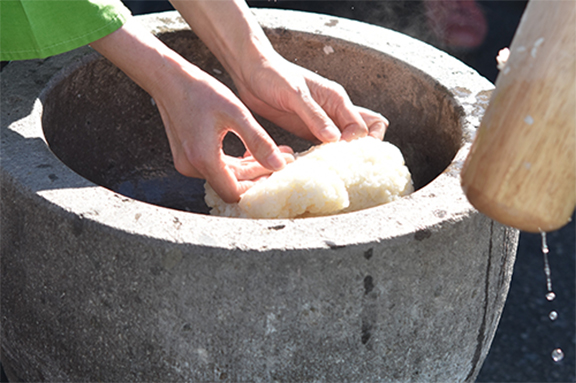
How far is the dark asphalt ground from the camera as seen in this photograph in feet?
7.83

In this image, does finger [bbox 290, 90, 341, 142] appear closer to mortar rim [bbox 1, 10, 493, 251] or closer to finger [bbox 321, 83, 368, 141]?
finger [bbox 321, 83, 368, 141]

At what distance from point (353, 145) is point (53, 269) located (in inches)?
27.7

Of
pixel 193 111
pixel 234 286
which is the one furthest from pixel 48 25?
pixel 234 286

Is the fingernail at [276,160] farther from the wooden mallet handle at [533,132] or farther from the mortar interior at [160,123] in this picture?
the wooden mallet handle at [533,132]

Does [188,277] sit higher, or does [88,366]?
[188,277]

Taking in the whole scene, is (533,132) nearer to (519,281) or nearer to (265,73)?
(265,73)

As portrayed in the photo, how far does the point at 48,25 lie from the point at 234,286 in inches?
27.6

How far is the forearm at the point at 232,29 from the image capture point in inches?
63.9

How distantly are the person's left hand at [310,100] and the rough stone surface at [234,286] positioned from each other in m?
0.31

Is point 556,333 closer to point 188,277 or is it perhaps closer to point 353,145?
point 353,145

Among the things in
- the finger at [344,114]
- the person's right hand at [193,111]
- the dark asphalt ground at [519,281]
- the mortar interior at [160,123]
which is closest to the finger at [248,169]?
the person's right hand at [193,111]

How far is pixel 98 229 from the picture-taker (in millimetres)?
1063

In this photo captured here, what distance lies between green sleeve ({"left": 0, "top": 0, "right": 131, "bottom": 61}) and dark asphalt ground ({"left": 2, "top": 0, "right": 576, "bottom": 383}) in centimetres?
170

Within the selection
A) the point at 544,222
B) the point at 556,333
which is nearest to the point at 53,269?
the point at 544,222
